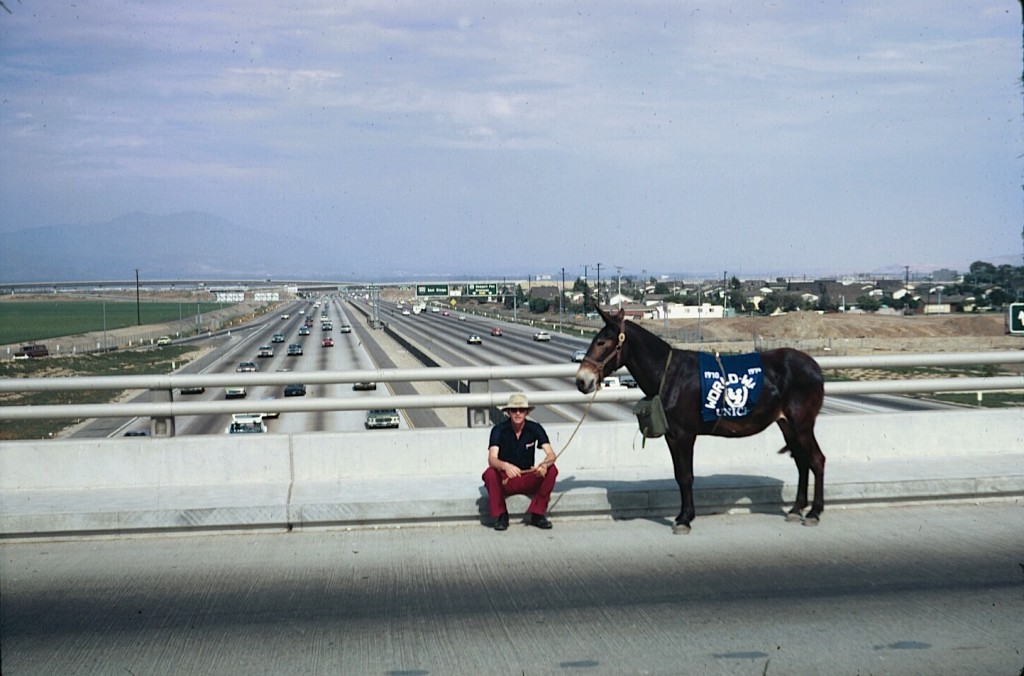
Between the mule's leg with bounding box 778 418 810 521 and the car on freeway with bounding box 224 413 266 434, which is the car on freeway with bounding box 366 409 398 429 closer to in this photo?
the car on freeway with bounding box 224 413 266 434

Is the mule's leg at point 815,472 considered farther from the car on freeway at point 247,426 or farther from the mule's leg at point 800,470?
the car on freeway at point 247,426

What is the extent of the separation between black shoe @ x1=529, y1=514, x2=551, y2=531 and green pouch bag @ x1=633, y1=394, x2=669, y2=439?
4.09 feet

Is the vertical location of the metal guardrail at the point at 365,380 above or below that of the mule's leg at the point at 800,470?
above

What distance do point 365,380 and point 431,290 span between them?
107028 mm

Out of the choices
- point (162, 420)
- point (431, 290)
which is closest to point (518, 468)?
point (162, 420)

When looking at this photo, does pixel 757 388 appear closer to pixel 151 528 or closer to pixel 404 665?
pixel 404 665

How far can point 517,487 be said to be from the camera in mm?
9469

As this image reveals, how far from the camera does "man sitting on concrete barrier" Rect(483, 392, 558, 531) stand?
937 cm

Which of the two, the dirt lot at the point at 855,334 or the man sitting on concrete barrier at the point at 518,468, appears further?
the dirt lot at the point at 855,334

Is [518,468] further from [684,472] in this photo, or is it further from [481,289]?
[481,289]

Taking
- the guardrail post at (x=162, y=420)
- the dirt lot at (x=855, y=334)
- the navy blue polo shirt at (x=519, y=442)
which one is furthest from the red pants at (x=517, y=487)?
the dirt lot at (x=855, y=334)

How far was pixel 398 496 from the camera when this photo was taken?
9797mm

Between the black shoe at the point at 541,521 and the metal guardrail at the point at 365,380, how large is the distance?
1.30m

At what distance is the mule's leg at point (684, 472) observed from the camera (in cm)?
927
